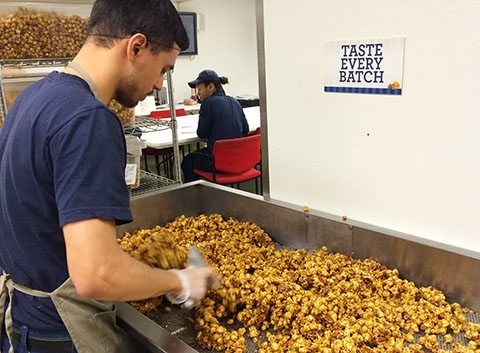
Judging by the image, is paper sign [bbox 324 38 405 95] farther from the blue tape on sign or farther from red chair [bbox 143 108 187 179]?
red chair [bbox 143 108 187 179]

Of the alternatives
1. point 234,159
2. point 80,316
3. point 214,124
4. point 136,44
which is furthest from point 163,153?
point 136,44

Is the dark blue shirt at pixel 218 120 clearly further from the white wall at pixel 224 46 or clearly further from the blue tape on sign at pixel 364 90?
the white wall at pixel 224 46

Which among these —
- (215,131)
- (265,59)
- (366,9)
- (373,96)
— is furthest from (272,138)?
(215,131)

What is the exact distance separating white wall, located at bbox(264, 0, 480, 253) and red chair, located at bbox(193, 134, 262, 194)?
1.62 metres

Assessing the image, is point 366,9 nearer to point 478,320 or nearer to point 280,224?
point 280,224

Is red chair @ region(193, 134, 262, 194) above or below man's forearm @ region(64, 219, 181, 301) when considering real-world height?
below

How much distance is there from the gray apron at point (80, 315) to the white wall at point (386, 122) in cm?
111

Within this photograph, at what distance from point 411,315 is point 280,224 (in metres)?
0.78

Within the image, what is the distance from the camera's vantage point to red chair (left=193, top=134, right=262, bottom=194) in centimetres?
382

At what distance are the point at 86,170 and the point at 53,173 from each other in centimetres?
11

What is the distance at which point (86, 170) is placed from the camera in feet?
2.93

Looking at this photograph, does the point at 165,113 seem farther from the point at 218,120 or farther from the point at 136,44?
the point at 136,44

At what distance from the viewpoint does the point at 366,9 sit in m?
1.67

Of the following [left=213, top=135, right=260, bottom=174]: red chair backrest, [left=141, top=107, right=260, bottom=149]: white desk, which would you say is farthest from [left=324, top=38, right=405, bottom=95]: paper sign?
[left=141, top=107, right=260, bottom=149]: white desk
